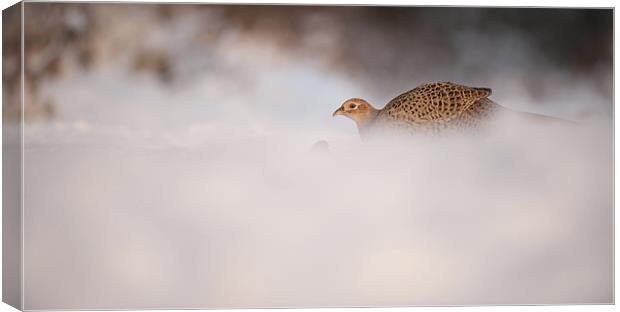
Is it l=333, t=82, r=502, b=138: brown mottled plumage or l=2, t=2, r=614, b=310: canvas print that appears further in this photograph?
l=333, t=82, r=502, b=138: brown mottled plumage

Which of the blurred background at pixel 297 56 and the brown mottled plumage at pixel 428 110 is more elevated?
the blurred background at pixel 297 56

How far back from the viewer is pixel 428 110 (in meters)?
5.22

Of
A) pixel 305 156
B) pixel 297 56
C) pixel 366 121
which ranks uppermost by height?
pixel 297 56

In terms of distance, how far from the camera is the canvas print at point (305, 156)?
5.02 meters

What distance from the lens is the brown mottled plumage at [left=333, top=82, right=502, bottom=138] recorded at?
5184 mm

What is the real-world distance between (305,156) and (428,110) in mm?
766

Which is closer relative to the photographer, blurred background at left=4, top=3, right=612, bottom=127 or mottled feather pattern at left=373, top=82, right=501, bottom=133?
blurred background at left=4, top=3, right=612, bottom=127

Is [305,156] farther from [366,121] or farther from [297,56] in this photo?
[297,56]

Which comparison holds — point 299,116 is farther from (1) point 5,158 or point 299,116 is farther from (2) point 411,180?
(1) point 5,158

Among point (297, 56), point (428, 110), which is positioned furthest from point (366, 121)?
point (297, 56)

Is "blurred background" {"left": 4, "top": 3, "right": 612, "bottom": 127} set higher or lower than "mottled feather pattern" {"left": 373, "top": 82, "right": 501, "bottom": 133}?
higher

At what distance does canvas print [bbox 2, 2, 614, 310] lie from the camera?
502cm

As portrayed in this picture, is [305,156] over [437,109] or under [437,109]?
under

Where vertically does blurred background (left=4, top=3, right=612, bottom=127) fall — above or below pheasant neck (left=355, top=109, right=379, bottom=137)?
above
